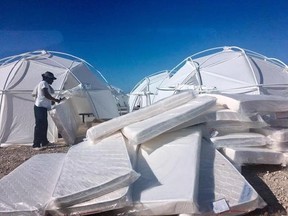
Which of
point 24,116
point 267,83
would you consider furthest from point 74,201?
point 267,83

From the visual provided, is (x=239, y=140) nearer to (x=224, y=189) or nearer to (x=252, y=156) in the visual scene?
(x=252, y=156)

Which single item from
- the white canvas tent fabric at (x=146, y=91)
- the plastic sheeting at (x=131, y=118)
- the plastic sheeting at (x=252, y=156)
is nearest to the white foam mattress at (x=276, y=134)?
the plastic sheeting at (x=252, y=156)

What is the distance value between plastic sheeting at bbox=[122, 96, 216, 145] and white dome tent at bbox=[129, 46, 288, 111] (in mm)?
7081

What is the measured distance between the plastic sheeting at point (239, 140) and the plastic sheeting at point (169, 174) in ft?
1.09

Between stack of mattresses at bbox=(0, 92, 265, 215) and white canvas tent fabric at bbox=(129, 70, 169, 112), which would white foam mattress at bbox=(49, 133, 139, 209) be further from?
white canvas tent fabric at bbox=(129, 70, 169, 112)

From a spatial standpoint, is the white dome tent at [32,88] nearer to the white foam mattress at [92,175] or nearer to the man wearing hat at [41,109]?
the man wearing hat at [41,109]

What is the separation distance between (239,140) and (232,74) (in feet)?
26.8

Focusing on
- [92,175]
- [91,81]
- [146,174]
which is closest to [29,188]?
[92,175]

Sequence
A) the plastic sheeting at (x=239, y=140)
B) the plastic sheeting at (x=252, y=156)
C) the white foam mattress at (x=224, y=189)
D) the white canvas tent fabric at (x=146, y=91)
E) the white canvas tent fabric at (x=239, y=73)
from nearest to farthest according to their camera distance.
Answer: the white foam mattress at (x=224, y=189) → the plastic sheeting at (x=252, y=156) → the plastic sheeting at (x=239, y=140) → the white canvas tent fabric at (x=239, y=73) → the white canvas tent fabric at (x=146, y=91)

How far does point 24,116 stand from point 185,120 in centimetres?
713

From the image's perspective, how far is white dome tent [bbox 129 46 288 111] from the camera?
12805mm

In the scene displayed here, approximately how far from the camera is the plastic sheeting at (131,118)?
5613mm

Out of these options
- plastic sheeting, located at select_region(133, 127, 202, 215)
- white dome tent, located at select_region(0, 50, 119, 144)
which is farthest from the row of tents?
plastic sheeting, located at select_region(133, 127, 202, 215)

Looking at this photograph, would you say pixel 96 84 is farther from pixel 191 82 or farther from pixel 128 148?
pixel 128 148
